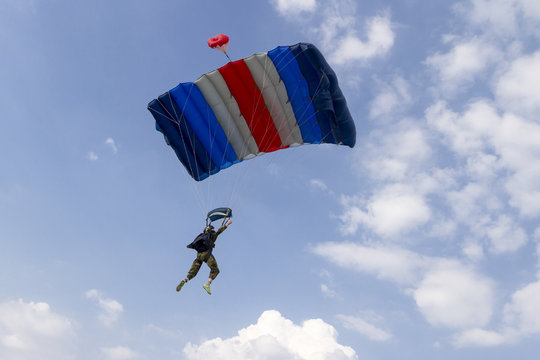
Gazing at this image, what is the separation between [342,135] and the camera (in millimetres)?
15680

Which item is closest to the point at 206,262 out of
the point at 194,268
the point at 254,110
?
the point at 194,268

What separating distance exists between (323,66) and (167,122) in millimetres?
5212

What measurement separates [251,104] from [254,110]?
8.5 inches

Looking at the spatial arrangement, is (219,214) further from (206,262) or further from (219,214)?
(206,262)

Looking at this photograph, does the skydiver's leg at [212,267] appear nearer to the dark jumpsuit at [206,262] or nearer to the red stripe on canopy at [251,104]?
the dark jumpsuit at [206,262]

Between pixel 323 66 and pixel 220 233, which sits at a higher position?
pixel 323 66

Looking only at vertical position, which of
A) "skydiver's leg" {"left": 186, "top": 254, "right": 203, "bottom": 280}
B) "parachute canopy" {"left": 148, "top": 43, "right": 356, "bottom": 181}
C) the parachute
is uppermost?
"parachute canopy" {"left": 148, "top": 43, "right": 356, "bottom": 181}

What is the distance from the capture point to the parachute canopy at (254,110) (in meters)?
14.6

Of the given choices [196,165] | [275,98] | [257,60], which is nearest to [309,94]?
[275,98]

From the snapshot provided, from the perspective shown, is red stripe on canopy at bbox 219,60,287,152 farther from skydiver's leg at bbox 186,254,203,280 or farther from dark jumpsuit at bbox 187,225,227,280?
skydiver's leg at bbox 186,254,203,280

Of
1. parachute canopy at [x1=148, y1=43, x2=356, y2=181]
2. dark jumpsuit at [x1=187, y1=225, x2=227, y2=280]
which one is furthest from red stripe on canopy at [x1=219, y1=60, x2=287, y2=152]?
dark jumpsuit at [x1=187, y1=225, x2=227, y2=280]

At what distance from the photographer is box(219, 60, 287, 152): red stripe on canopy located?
14.7m

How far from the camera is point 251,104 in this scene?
50.7 ft

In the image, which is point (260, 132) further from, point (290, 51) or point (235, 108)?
point (290, 51)
